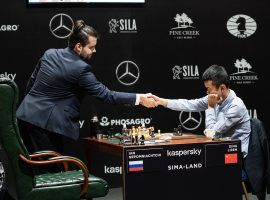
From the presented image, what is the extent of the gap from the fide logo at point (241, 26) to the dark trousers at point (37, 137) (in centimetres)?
286

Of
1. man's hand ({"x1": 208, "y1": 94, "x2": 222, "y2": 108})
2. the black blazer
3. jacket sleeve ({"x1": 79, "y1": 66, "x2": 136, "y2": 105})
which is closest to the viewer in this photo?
the black blazer

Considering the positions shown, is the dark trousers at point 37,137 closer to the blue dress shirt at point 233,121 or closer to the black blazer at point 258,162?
the blue dress shirt at point 233,121

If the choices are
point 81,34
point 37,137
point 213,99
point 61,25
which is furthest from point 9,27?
point 213,99

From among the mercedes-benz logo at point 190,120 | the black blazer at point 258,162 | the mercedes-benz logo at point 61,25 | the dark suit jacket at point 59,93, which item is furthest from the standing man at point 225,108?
the mercedes-benz logo at point 61,25

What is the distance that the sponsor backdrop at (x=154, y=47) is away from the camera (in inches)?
233

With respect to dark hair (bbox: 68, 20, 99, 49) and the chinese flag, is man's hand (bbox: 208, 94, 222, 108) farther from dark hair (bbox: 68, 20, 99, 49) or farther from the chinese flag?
dark hair (bbox: 68, 20, 99, 49)

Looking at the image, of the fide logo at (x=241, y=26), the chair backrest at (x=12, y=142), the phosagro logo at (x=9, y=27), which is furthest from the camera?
the fide logo at (x=241, y=26)

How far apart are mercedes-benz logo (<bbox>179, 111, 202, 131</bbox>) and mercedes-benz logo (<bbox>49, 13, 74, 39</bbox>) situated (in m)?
1.71

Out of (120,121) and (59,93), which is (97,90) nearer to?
(59,93)

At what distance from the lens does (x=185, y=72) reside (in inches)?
249

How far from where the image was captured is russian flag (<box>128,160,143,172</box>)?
3938 mm

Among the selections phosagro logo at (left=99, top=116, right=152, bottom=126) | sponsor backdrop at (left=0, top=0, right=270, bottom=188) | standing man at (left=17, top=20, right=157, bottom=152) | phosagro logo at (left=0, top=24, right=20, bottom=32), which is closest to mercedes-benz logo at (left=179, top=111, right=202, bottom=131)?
sponsor backdrop at (left=0, top=0, right=270, bottom=188)

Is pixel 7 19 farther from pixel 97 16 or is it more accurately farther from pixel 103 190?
pixel 103 190

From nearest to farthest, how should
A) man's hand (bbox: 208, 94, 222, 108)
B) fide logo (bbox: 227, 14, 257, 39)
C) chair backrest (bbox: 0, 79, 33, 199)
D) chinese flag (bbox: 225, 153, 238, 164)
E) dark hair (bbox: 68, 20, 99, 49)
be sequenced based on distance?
chair backrest (bbox: 0, 79, 33, 199) < chinese flag (bbox: 225, 153, 238, 164) < dark hair (bbox: 68, 20, 99, 49) < man's hand (bbox: 208, 94, 222, 108) < fide logo (bbox: 227, 14, 257, 39)
